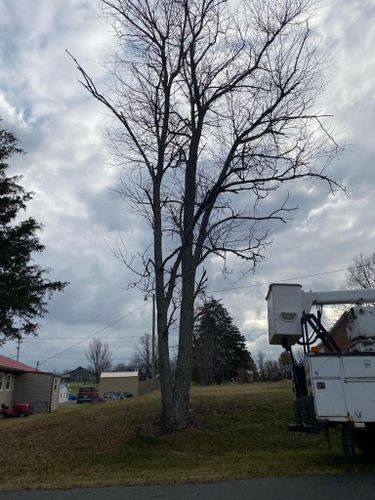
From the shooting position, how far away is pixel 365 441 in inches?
376

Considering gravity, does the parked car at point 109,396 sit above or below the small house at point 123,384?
below

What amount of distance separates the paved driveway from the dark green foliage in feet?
140

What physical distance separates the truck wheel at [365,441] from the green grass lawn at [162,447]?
Answer: 187mm

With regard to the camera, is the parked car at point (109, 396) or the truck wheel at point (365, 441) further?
the parked car at point (109, 396)

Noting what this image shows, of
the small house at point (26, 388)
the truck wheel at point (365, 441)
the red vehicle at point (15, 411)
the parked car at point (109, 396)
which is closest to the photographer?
the truck wheel at point (365, 441)

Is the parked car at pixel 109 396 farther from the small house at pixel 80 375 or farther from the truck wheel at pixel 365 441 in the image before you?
the small house at pixel 80 375

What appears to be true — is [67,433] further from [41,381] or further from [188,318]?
[41,381]

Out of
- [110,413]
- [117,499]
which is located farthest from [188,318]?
[117,499]

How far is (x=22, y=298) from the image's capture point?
2178 cm

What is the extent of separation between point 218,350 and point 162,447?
49.0 m

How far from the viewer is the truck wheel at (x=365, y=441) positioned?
9445 mm

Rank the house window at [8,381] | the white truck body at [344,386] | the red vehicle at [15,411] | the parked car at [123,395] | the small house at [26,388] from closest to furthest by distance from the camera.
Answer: the white truck body at [344,386], the red vehicle at [15,411], the small house at [26,388], the house window at [8,381], the parked car at [123,395]

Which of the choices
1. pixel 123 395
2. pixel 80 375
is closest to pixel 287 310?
pixel 123 395

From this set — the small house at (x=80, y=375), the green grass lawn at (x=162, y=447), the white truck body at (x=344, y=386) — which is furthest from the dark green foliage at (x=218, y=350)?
the small house at (x=80, y=375)
